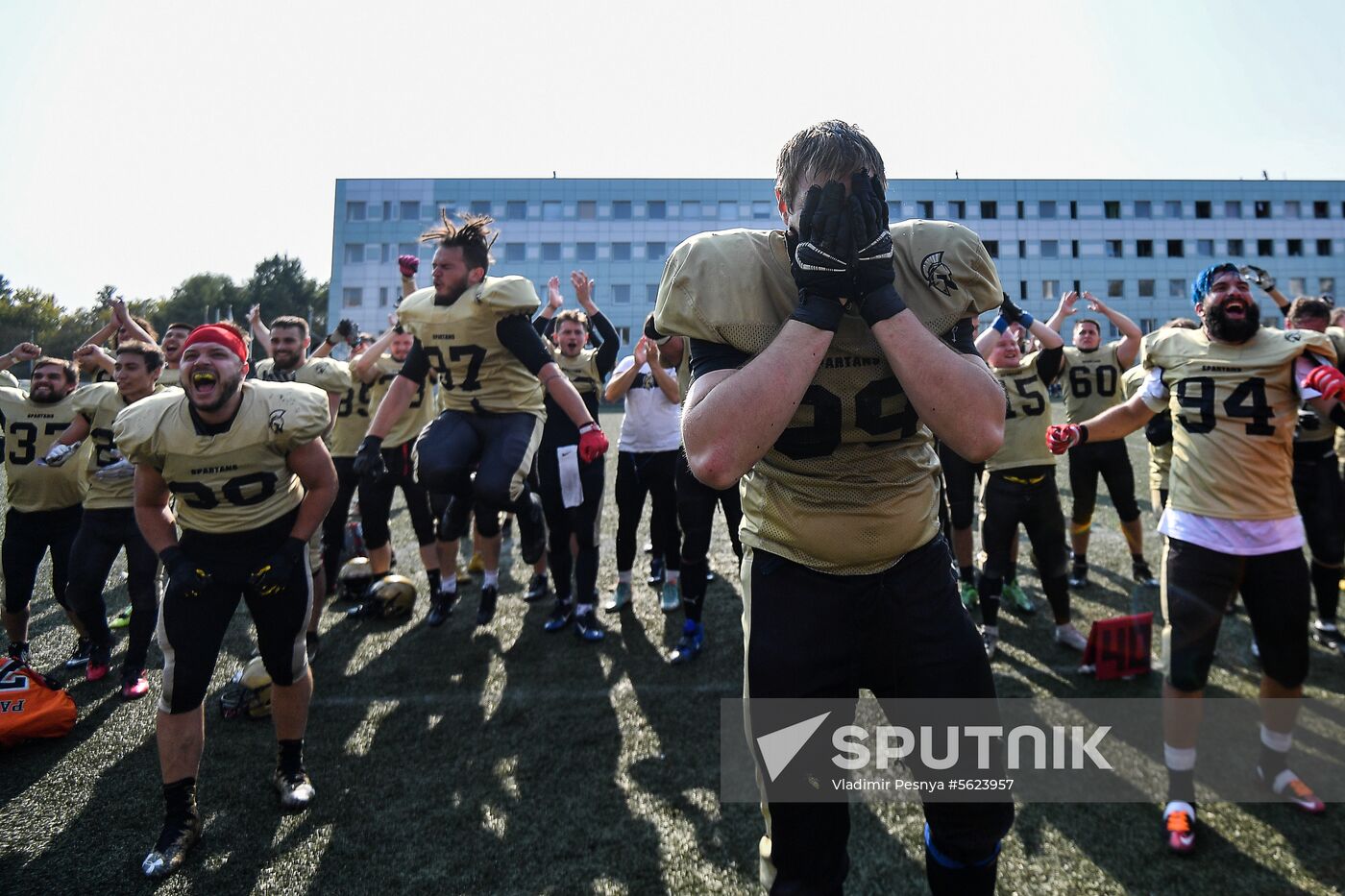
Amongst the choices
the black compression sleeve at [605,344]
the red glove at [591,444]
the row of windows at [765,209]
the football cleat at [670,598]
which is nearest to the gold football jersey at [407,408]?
the black compression sleeve at [605,344]

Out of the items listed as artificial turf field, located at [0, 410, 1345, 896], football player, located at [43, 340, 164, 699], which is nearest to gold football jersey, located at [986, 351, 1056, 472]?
artificial turf field, located at [0, 410, 1345, 896]

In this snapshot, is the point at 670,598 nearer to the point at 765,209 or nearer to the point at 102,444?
the point at 102,444

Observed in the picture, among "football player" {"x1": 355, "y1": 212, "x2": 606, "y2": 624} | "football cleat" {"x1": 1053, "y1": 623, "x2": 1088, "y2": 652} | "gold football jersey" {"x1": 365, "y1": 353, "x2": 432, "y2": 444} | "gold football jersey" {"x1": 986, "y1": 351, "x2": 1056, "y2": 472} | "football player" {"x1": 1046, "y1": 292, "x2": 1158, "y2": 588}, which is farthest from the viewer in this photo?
"gold football jersey" {"x1": 365, "y1": 353, "x2": 432, "y2": 444}

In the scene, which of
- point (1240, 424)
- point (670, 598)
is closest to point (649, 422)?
point (670, 598)

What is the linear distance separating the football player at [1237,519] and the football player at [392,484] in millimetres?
5212

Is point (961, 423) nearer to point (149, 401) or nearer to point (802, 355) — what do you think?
point (802, 355)

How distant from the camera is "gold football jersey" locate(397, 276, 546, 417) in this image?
455 centimetres

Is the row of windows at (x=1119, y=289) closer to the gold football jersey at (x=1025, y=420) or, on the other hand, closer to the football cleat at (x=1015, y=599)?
the gold football jersey at (x=1025, y=420)

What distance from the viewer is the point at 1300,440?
17.9 feet

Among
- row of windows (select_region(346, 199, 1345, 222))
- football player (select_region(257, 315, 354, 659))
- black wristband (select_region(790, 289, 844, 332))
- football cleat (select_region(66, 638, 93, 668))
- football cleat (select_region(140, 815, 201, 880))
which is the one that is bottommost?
football cleat (select_region(140, 815, 201, 880))

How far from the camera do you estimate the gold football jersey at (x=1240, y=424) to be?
10.8 feet

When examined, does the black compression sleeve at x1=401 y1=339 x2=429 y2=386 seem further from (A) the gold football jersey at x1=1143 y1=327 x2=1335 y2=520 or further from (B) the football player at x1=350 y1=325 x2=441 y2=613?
(A) the gold football jersey at x1=1143 y1=327 x2=1335 y2=520

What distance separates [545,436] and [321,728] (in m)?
2.83

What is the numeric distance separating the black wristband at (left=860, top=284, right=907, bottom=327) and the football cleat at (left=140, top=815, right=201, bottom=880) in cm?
361
